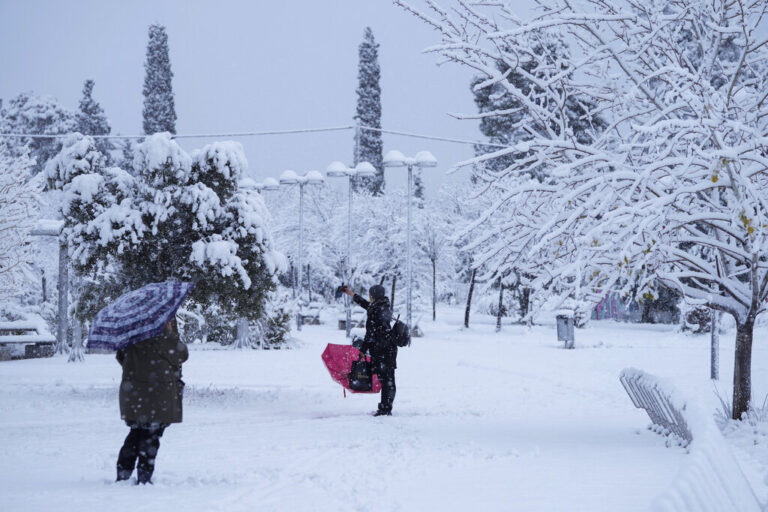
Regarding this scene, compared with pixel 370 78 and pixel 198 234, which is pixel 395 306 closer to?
pixel 370 78

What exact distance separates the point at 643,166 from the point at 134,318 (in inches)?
222

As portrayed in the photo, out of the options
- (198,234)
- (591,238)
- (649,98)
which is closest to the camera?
(591,238)

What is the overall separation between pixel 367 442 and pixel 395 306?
45.7 m

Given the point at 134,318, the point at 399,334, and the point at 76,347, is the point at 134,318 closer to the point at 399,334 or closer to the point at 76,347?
the point at 399,334

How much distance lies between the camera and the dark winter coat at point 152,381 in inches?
259

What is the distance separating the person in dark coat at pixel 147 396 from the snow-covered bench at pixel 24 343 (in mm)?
20094

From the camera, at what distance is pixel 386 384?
11.2 meters

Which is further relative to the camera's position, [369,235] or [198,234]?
[369,235]

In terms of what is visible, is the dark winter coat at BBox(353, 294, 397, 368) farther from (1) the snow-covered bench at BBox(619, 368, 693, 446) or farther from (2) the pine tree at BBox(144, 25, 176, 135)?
(2) the pine tree at BBox(144, 25, 176, 135)

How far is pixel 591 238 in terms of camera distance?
25.2ft

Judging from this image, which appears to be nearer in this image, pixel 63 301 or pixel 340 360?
pixel 340 360

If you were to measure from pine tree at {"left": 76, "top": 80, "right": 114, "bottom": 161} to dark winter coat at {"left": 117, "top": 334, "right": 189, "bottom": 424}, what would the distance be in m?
56.7

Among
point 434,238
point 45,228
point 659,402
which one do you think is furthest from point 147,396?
point 434,238

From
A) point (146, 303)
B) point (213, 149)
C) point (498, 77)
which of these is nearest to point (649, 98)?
point (498, 77)
